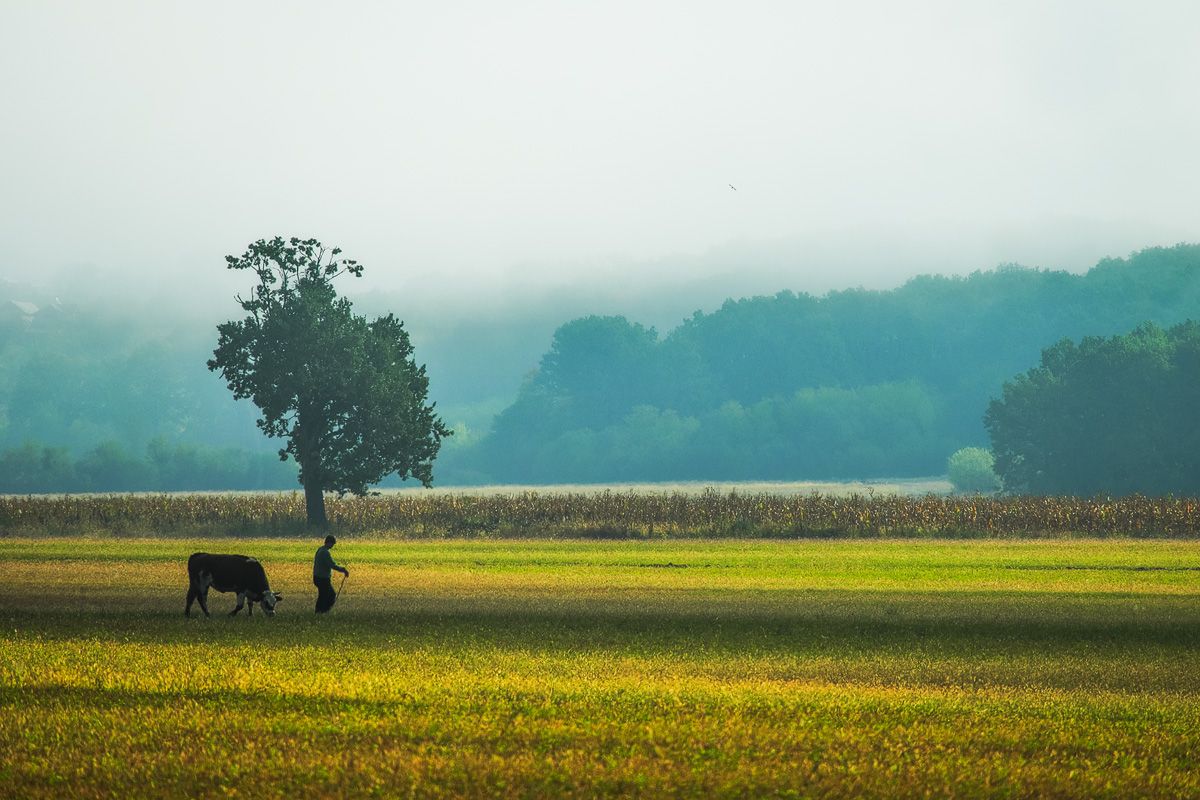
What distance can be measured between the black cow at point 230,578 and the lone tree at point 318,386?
41.5 metres

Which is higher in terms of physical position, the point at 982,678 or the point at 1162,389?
the point at 1162,389

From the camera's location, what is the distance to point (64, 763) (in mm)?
15336

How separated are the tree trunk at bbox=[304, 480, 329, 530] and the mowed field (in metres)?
30.0

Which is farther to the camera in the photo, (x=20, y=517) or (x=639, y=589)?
(x=20, y=517)

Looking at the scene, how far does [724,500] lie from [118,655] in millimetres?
50658

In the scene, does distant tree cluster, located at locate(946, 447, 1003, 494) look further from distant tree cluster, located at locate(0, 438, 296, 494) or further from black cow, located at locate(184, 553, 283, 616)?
black cow, located at locate(184, 553, 283, 616)

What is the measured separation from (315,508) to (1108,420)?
6177cm

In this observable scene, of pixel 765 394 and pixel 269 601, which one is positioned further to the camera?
pixel 765 394

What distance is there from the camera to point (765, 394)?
614 ft

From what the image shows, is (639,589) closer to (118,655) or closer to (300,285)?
(118,655)

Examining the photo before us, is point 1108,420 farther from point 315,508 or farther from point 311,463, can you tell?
point 315,508

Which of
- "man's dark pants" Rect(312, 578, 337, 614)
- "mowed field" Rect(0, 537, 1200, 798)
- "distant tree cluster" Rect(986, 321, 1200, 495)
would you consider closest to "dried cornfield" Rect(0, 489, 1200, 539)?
"mowed field" Rect(0, 537, 1200, 798)

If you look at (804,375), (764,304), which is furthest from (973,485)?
(764,304)

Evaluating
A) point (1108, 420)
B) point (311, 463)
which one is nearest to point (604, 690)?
point (311, 463)
